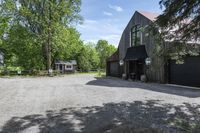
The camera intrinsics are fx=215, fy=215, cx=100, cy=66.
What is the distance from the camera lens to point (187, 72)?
47.7 feet

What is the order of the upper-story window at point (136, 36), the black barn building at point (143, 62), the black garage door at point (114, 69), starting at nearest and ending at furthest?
1. the black barn building at point (143, 62)
2. the upper-story window at point (136, 36)
3. the black garage door at point (114, 69)

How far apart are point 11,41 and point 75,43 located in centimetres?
982

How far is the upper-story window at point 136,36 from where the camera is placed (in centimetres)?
2019

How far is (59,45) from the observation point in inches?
1184

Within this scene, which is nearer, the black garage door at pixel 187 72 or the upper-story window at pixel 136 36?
the black garage door at pixel 187 72

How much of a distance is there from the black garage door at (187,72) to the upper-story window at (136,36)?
493 cm

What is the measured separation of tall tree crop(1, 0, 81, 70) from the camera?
95.8 feet

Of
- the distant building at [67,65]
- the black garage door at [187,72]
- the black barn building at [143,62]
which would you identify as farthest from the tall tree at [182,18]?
the distant building at [67,65]

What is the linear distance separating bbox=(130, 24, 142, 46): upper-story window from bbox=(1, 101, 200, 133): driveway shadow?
13133 mm

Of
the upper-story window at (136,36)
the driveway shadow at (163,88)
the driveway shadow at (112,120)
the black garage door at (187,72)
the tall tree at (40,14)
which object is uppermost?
the tall tree at (40,14)

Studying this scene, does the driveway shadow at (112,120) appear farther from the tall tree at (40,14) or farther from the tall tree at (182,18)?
the tall tree at (40,14)

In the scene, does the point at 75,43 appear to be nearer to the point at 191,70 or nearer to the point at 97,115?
the point at 191,70

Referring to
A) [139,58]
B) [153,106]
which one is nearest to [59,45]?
[139,58]

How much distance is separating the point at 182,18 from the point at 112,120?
139 inches
